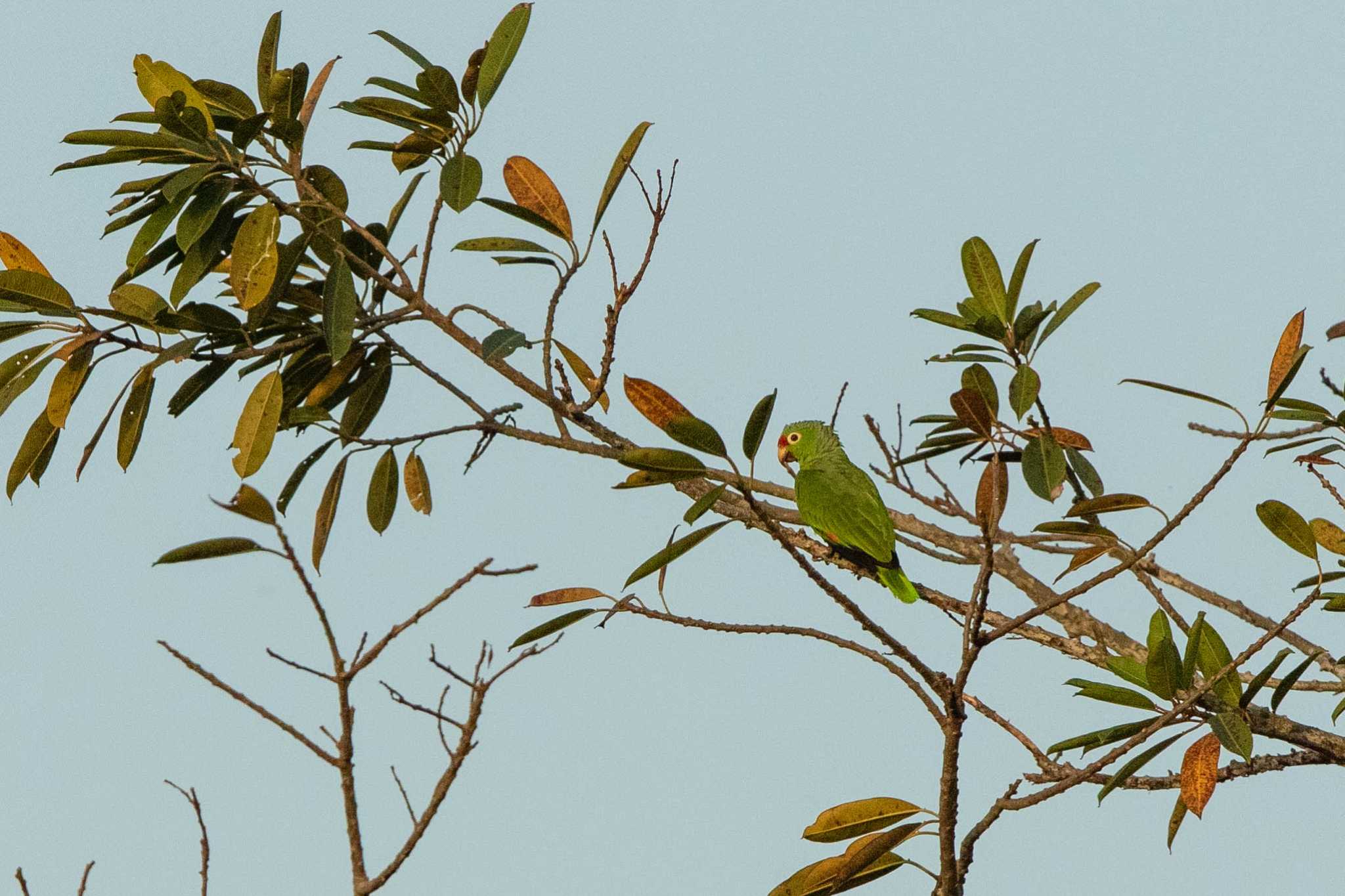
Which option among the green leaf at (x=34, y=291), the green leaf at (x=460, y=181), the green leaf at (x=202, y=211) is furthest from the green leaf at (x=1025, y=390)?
the green leaf at (x=34, y=291)

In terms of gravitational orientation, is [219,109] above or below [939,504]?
above

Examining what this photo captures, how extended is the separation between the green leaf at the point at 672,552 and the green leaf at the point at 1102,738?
3.10 ft

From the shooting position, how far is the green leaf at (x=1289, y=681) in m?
2.68

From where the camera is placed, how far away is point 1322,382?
3.61m

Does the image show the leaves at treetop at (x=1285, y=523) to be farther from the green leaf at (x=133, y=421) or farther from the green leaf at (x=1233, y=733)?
the green leaf at (x=133, y=421)

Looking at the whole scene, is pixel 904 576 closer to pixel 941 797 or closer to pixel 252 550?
pixel 941 797

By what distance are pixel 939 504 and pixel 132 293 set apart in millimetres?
2342

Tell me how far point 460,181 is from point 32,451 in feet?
4.73

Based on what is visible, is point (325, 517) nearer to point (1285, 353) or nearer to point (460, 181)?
point (460, 181)

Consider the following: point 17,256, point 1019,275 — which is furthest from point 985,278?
point 17,256

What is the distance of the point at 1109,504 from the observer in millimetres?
3014

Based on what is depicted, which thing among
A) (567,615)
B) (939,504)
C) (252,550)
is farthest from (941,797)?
(252,550)

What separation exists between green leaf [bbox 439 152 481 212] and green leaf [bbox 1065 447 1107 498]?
1861 millimetres

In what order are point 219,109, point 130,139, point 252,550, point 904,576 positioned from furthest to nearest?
point 904,576
point 219,109
point 130,139
point 252,550
